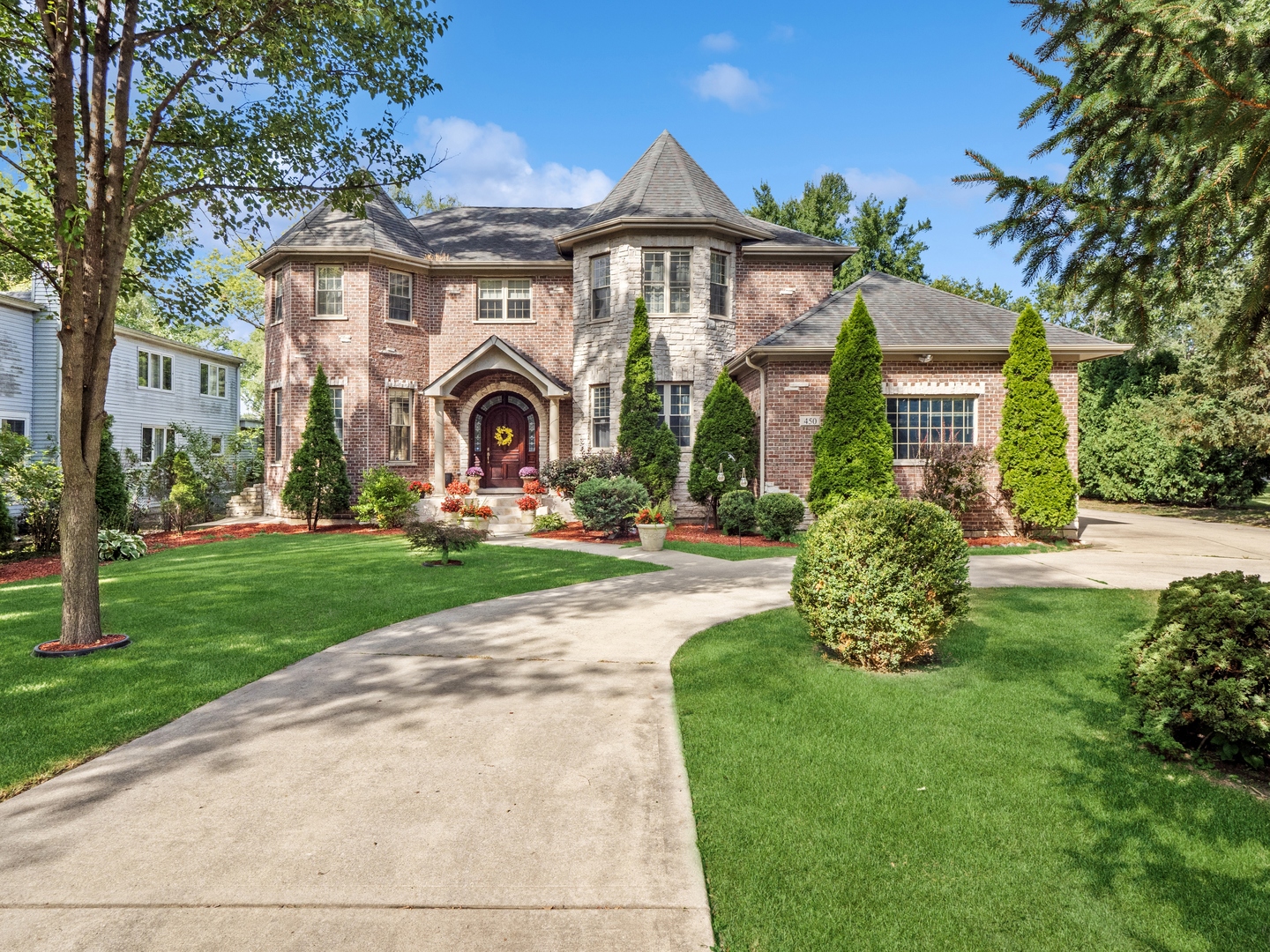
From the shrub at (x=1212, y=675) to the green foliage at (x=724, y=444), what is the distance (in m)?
11.5

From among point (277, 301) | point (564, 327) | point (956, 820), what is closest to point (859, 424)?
point (564, 327)

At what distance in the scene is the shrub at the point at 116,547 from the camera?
1233 centimetres

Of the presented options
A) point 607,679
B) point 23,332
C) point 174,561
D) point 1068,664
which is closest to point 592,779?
point 607,679

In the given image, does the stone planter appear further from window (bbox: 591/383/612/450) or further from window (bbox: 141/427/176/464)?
window (bbox: 141/427/176/464)

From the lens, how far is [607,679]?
18.1 feet

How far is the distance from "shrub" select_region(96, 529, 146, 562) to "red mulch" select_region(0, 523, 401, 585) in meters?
0.70

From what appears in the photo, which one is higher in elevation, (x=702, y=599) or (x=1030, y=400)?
(x=1030, y=400)

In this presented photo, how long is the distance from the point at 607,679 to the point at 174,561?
1036 centimetres

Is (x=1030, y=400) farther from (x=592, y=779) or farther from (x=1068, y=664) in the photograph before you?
(x=592, y=779)

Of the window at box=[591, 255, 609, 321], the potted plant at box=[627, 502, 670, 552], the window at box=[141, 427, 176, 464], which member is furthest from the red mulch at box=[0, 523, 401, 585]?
the window at box=[591, 255, 609, 321]

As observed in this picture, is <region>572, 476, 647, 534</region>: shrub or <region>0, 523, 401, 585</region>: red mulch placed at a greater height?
<region>572, 476, 647, 534</region>: shrub

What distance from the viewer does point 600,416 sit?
18.8 meters

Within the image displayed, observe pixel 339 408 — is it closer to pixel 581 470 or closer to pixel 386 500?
pixel 386 500

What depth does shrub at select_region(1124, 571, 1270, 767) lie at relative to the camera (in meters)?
3.92
